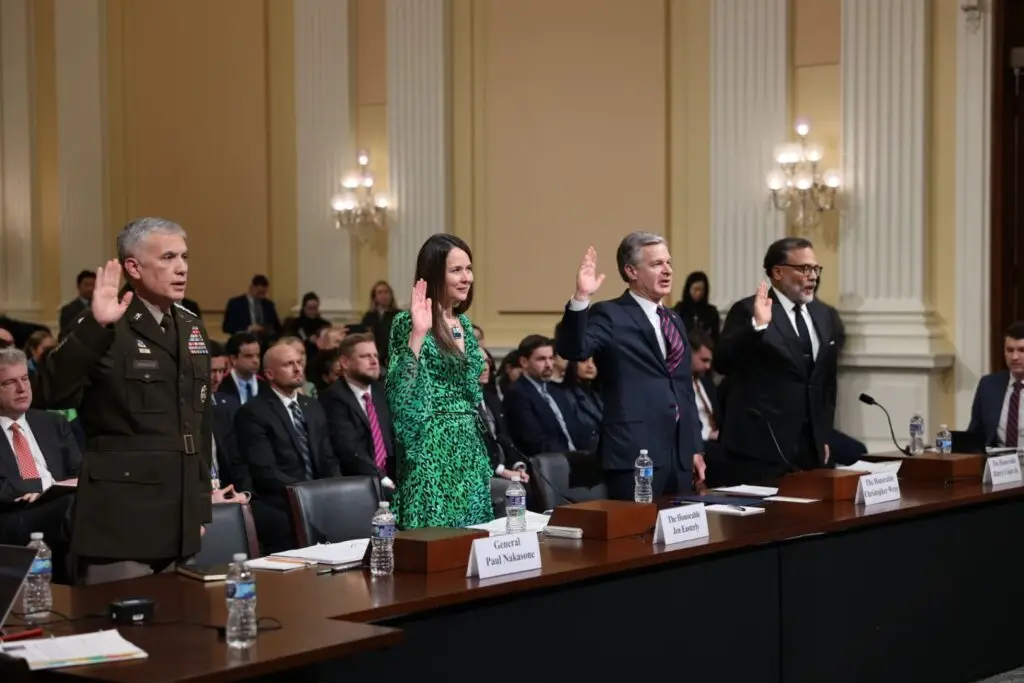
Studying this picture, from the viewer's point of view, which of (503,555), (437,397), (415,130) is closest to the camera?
(503,555)

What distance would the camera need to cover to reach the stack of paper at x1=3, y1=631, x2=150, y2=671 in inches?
95.8

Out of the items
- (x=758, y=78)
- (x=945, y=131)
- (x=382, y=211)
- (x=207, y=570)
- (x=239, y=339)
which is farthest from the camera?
(x=382, y=211)

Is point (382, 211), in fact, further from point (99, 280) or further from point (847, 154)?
point (99, 280)

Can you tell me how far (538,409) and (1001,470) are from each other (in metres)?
2.45

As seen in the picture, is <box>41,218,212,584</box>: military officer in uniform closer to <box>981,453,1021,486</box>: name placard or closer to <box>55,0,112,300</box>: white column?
<box>981,453,1021,486</box>: name placard

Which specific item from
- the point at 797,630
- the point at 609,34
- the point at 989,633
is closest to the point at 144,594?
the point at 797,630

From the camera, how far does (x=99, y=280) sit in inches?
130

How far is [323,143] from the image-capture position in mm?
12234

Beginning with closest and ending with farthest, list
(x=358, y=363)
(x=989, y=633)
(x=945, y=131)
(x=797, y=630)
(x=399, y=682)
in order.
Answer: (x=399, y=682), (x=797, y=630), (x=989, y=633), (x=358, y=363), (x=945, y=131)

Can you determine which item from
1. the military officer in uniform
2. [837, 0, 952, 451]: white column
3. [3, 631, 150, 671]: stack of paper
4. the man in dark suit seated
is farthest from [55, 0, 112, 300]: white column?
[3, 631, 150, 671]: stack of paper

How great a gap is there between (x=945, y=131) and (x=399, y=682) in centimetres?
768

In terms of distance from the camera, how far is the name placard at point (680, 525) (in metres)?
3.64

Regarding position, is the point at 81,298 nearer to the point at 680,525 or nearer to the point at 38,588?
the point at 680,525

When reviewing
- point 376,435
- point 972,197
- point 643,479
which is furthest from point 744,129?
point 643,479
